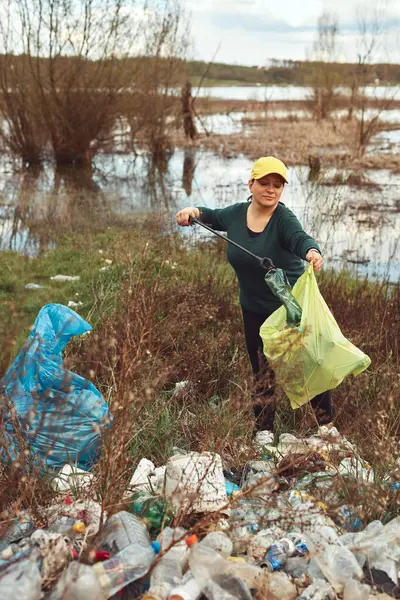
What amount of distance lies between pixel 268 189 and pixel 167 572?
1.86 m

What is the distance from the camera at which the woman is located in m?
3.20

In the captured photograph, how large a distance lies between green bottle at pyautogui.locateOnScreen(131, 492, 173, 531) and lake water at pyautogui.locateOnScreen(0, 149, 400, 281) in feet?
13.3

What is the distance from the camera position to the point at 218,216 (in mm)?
3584

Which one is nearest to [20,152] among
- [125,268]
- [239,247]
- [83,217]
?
[83,217]

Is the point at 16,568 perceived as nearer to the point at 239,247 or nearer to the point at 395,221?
the point at 239,247

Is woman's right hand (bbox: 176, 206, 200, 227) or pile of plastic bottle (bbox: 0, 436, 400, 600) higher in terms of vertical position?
woman's right hand (bbox: 176, 206, 200, 227)

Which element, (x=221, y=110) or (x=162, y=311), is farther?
(x=221, y=110)

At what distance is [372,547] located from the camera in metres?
Result: 2.21

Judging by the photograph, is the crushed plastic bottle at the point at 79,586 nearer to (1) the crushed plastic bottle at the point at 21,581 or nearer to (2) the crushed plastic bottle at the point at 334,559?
(1) the crushed plastic bottle at the point at 21,581

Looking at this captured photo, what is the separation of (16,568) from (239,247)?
1829mm

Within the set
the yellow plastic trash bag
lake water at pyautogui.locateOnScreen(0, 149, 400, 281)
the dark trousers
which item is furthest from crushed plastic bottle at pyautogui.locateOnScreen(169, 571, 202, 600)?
lake water at pyautogui.locateOnScreen(0, 149, 400, 281)

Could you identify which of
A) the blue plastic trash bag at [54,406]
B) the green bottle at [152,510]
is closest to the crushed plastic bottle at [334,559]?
the green bottle at [152,510]

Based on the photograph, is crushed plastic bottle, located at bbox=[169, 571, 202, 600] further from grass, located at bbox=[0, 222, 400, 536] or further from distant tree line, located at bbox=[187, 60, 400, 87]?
Result: distant tree line, located at bbox=[187, 60, 400, 87]

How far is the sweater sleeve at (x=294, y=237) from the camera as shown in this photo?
3.06m
